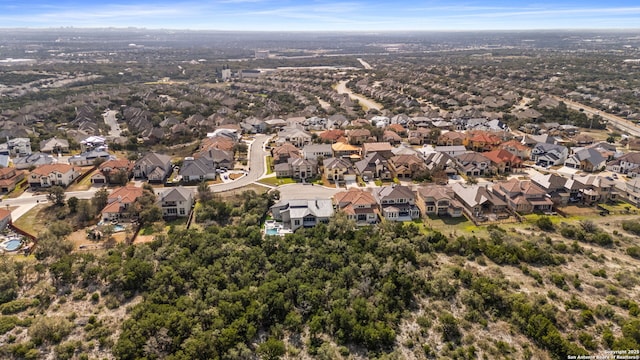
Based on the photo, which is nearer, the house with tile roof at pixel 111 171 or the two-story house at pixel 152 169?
the house with tile roof at pixel 111 171

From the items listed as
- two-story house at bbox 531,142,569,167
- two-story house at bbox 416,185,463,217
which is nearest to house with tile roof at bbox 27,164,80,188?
two-story house at bbox 416,185,463,217

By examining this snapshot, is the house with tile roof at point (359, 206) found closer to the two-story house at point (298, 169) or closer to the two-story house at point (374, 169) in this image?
the two-story house at point (374, 169)

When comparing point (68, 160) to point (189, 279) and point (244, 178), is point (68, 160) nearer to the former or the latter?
point (244, 178)

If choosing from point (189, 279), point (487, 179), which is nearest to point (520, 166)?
point (487, 179)

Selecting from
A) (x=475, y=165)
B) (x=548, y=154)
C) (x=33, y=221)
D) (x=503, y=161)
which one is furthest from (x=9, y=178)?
(x=548, y=154)

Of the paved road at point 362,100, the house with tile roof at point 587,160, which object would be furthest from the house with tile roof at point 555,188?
the paved road at point 362,100

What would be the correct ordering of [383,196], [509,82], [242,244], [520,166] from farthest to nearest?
Result: 1. [509,82]
2. [520,166]
3. [383,196]
4. [242,244]
